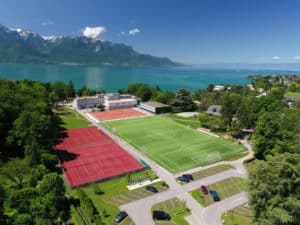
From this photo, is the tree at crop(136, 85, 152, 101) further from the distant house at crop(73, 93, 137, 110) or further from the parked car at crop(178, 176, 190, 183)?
the parked car at crop(178, 176, 190, 183)

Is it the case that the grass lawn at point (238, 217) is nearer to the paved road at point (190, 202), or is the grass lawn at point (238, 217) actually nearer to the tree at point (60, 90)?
the paved road at point (190, 202)

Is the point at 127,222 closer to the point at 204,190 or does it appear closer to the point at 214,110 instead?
the point at 204,190

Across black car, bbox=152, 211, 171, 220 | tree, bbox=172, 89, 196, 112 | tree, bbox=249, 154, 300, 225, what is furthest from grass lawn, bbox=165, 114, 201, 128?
tree, bbox=249, 154, 300, 225

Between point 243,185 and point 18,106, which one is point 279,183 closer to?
point 243,185

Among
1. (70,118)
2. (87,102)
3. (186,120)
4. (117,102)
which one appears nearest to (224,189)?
(186,120)

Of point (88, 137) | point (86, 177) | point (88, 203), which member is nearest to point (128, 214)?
point (88, 203)

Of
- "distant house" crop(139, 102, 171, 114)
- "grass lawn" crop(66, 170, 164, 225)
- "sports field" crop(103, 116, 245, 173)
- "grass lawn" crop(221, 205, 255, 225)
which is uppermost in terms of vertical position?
"distant house" crop(139, 102, 171, 114)
